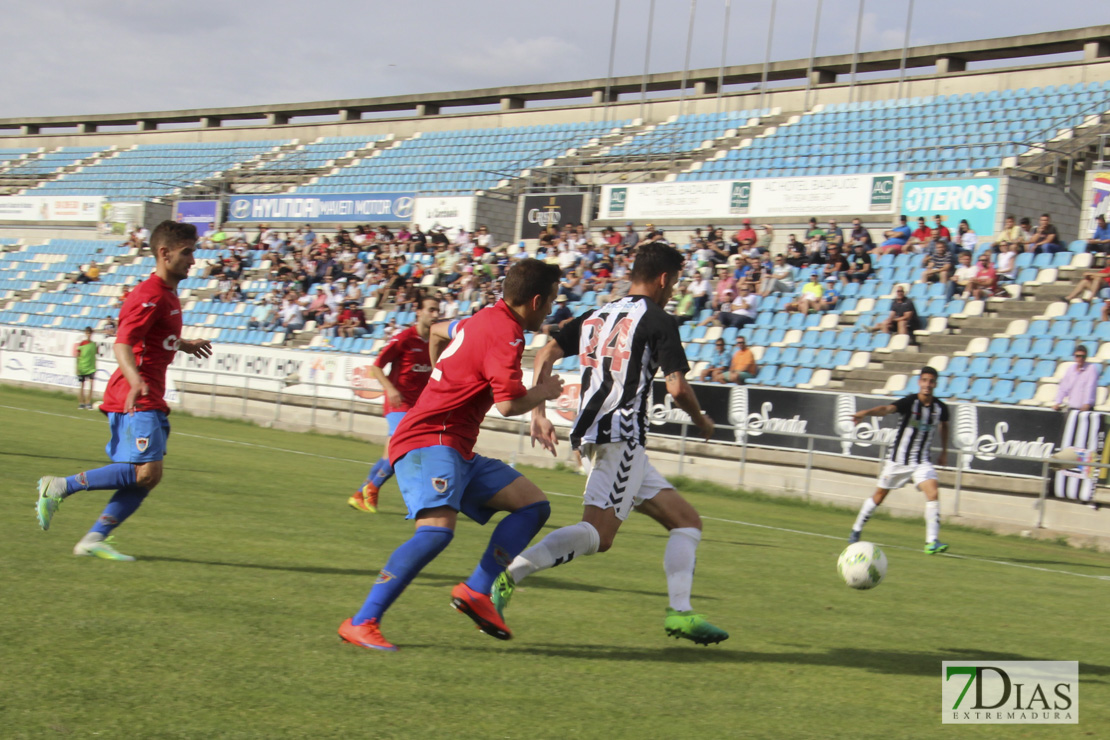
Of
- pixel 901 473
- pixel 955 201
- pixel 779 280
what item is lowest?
pixel 901 473

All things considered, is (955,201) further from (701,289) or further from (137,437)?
(137,437)

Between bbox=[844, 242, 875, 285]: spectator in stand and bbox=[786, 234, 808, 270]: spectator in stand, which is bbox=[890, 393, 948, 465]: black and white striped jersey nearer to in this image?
bbox=[844, 242, 875, 285]: spectator in stand

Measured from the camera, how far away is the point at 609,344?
5.83 m

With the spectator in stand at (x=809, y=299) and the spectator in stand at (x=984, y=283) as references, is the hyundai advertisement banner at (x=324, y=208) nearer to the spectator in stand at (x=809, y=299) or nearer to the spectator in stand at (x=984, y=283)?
the spectator in stand at (x=809, y=299)

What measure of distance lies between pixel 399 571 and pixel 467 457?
66cm

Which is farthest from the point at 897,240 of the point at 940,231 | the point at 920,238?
the point at 940,231

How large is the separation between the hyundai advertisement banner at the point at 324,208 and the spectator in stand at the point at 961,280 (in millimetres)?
19848

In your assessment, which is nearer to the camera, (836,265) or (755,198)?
(836,265)

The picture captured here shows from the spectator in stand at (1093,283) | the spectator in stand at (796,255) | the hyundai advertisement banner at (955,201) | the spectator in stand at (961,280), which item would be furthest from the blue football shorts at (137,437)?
the hyundai advertisement banner at (955,201)

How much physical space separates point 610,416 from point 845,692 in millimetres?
1785

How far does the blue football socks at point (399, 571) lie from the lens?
5.14 meters

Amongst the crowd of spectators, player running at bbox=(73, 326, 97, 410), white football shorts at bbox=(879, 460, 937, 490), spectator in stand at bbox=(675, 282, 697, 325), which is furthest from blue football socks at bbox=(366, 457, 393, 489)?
player running at bbox=(73, 326, 97, 410)

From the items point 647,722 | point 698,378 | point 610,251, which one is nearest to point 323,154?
point 610,251

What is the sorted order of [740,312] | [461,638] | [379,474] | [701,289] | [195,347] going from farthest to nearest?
[701,289] < [740,312] < [379,474] < [195,347] < [461,638]
